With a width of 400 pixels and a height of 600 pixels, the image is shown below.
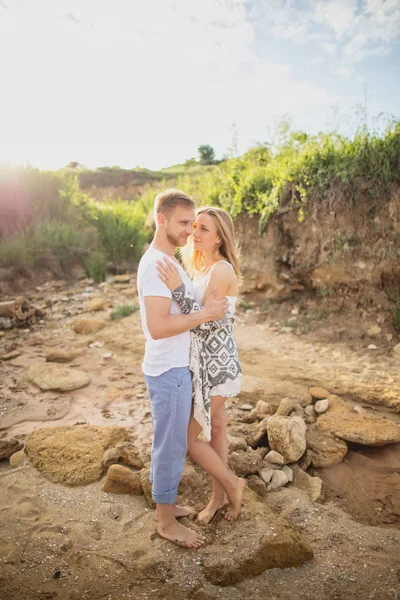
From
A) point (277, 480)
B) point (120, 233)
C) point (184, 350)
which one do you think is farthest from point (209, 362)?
point (120, 233)

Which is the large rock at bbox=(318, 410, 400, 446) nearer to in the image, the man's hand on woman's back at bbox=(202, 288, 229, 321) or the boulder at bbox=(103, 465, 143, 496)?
the boulder at bbox=(103, 465, 143, 496)

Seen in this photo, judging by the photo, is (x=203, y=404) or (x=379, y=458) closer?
(x=203, y=404)

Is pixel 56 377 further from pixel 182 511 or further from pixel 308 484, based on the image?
pixel 308 484

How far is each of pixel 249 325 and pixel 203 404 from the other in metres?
4.57

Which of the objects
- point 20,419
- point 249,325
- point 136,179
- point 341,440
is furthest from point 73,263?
point 136,179

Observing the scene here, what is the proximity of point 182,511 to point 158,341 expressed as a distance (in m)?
1.29

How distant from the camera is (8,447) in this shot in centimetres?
336

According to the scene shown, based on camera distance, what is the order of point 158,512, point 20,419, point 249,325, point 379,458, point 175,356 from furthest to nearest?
1. point 249,325
2. point 20,419
3. point 379,458
4. point 158,512
5. point 175,356

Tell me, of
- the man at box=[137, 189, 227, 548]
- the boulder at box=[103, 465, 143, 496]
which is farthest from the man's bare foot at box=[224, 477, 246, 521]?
the boulder at box=[103, 465, 143, 496]

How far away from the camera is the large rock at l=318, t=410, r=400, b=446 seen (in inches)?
145

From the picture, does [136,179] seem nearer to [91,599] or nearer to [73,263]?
[73,263]

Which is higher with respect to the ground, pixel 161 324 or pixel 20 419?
pixel 161 324

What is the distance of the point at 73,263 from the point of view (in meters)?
10.2

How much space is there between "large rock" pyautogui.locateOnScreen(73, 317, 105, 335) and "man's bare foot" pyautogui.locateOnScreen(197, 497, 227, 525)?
4618mm
